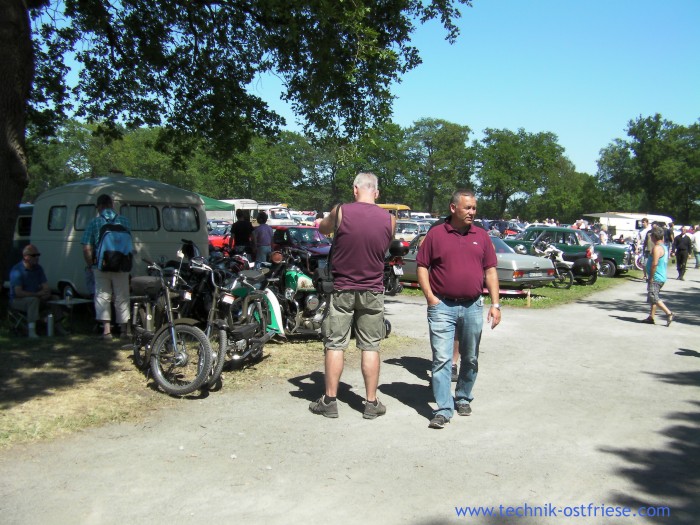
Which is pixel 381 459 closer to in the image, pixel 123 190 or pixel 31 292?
pixel 31 292

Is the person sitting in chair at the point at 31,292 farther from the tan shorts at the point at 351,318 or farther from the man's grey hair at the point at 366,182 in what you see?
the man's grey hair at the point at 366,182

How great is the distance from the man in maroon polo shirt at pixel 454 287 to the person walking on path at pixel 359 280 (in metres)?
0.42

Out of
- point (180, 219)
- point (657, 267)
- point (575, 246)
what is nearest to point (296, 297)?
point (180, 219)

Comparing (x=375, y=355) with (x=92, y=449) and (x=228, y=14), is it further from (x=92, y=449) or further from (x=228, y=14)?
(x=228, y=14)

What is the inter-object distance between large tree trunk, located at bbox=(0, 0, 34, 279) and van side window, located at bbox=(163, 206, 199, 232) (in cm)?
456

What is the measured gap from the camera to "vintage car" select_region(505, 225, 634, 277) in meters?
19.9

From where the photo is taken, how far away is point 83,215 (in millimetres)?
10797

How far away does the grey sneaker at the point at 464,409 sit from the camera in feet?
17.9

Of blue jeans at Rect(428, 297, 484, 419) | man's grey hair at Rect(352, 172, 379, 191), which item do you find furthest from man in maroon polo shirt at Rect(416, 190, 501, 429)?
man's grey hair at Rect(352, 172, 379, 191)

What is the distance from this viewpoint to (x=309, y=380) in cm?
657

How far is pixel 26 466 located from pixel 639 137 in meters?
78.4

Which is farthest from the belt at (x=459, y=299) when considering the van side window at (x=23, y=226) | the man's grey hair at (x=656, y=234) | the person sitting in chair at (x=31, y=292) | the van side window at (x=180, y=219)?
the van side window at (x=23, y=226)

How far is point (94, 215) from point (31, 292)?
6.88ft

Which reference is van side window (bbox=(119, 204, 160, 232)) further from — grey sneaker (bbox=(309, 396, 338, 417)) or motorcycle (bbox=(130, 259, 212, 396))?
grey sneaker (bbox=(309, 396, 338, 417))
